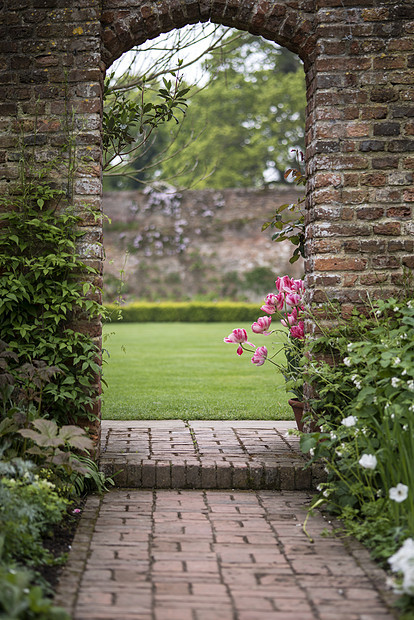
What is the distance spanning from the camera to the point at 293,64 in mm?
28125

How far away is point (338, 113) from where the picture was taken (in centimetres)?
442

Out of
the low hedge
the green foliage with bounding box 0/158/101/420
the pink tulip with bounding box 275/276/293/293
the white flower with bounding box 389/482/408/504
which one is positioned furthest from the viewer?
the low hedge

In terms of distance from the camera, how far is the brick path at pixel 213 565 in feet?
8.55

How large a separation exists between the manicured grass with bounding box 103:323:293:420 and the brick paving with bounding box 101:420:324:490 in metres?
0.48

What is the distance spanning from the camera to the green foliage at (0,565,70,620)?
7.34ft

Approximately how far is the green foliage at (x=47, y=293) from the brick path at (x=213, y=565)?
750mm

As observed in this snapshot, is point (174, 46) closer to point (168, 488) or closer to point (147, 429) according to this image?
point (147, 429)

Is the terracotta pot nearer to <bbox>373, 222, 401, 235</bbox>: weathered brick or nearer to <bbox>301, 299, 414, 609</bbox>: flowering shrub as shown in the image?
<bbox>301, 299, 414, 609</bbox>: flowering shrub

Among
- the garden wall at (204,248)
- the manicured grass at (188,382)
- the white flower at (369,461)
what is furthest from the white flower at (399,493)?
the garden wall at (204,248)

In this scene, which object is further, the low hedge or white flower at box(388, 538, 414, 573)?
the low hedge


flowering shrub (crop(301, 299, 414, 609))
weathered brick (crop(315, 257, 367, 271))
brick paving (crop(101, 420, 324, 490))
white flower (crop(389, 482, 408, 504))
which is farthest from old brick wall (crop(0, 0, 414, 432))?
white flower (crop(389, 482, 408, 504))

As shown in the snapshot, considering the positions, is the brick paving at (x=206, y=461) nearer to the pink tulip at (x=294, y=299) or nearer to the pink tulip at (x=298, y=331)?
the pink tulip at (x=298, y=331)

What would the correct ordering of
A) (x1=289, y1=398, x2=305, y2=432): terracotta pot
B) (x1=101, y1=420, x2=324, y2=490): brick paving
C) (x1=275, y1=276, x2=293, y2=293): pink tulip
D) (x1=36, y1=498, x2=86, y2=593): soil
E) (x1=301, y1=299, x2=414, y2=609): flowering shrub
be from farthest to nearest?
(x1=275, y1=276, x2=293, y2=293): pink tulip, (x1=289, y1=398, x2=305, y2=432): terracotta pot, (x1=101, y1=420, x2=324, y2=490): brick paving, (x1=301, y1=299, x2=414, y2=609): flowering shrub, (x1=36, y1=498, x2=86, y2=593): soil

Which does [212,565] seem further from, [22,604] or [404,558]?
[22,604]
